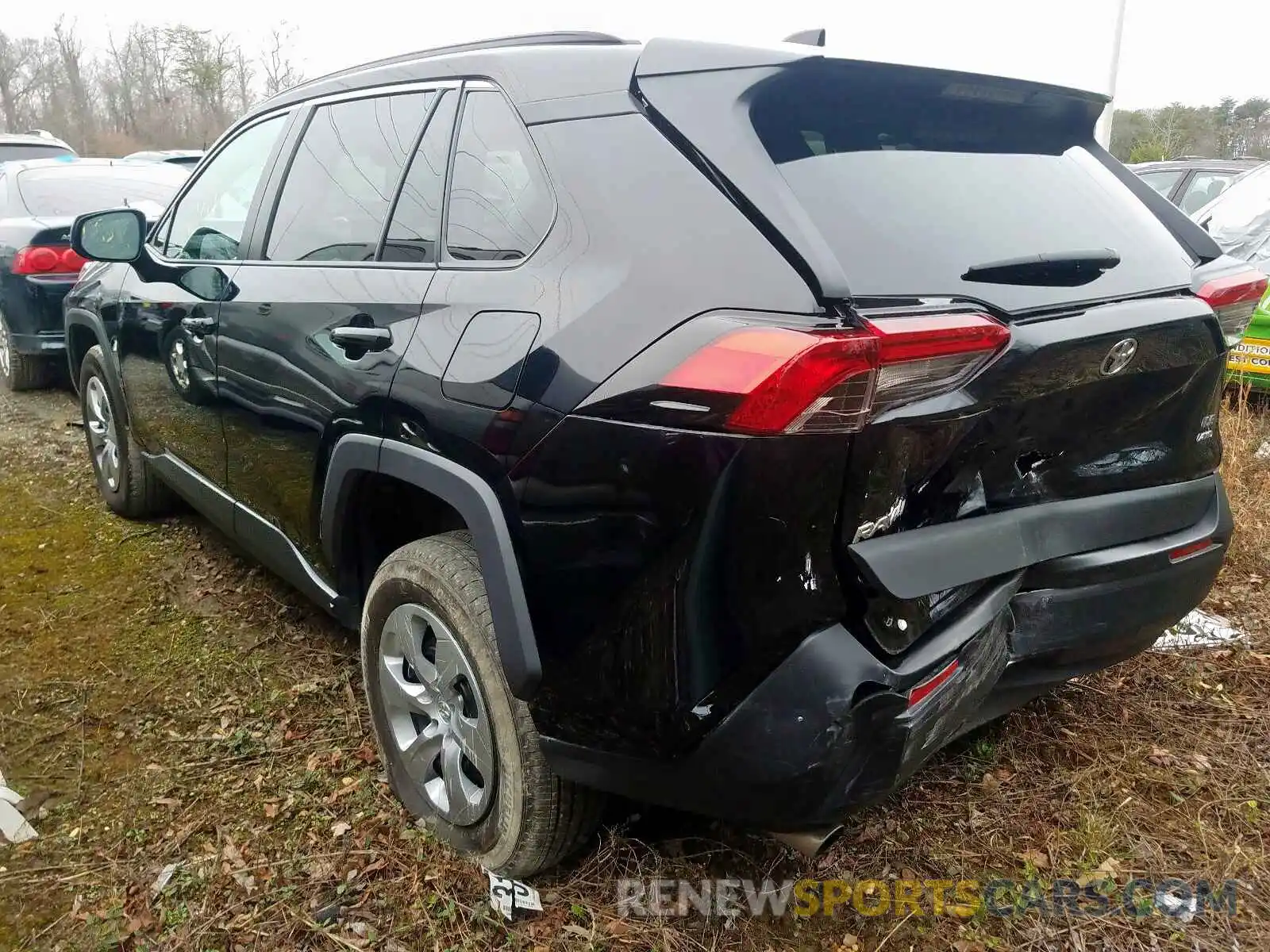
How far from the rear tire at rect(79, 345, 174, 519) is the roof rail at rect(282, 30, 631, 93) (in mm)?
2110

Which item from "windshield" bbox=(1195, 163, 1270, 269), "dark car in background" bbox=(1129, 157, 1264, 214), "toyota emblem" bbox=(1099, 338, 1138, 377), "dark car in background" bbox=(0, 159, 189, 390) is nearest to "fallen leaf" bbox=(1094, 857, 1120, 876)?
"toyota emblem" bbox=(1099, 338, 1138, 377)

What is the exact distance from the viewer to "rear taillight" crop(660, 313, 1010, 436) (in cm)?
140

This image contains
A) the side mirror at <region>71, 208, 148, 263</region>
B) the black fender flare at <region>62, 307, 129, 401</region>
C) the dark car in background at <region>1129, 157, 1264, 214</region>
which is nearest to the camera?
the side mirror at <region>71, 208, 148, 263</region>

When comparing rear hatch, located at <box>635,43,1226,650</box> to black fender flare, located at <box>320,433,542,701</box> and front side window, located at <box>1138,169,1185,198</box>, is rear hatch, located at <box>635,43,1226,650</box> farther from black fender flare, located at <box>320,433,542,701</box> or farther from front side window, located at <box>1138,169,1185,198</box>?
front side window, located at <box>1138,169,1185,198</box>

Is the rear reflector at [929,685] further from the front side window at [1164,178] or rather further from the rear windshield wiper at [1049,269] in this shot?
the front side window at [1164,178]

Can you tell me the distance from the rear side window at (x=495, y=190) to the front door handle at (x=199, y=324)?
46.5 inches

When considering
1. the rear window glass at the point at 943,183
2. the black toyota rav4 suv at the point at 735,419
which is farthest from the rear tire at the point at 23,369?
the rear window glass at the point at 943,183

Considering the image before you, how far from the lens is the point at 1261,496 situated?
3992 millimetres

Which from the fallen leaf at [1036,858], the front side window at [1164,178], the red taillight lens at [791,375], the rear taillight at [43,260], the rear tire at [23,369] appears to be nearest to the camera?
the red taillight lens at [791,375]

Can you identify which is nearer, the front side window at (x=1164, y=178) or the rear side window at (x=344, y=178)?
the rear side window at (x=344, y=178)

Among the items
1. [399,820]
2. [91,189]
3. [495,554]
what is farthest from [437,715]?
[91,189]

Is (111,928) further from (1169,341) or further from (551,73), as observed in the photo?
(1169,341)

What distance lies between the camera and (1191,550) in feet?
6.76

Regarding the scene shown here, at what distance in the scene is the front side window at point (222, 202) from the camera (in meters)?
2.94
